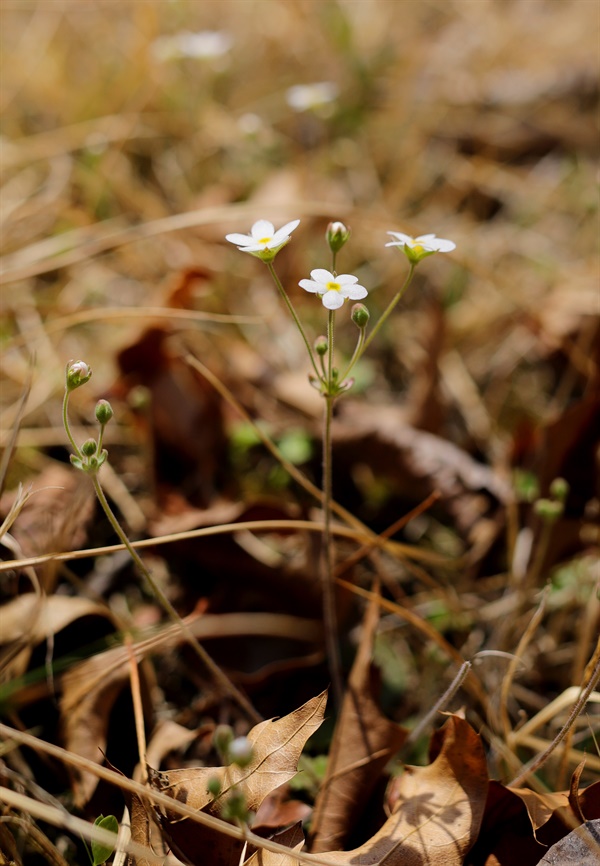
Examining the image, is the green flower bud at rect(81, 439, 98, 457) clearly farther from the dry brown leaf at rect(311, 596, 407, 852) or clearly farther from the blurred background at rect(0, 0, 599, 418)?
the blurred background at rect(0, 0, 599, 418)

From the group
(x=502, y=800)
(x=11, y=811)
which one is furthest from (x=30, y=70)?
(x=502, y=800)

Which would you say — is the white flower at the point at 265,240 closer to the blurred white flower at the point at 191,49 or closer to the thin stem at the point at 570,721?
the thin stem at the point at 570,721

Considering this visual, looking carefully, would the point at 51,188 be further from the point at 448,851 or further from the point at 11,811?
the point at 448,851

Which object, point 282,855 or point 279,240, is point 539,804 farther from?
point 279,240

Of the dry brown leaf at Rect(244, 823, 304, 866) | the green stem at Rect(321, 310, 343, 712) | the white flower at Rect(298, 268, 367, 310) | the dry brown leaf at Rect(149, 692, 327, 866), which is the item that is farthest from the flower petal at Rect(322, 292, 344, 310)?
the dry brown leaf at Rect(244, 823, 304, 866)

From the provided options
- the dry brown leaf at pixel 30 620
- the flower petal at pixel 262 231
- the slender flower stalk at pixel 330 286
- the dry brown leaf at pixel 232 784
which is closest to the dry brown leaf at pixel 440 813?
the dry brown leaf at pixel 232 784
